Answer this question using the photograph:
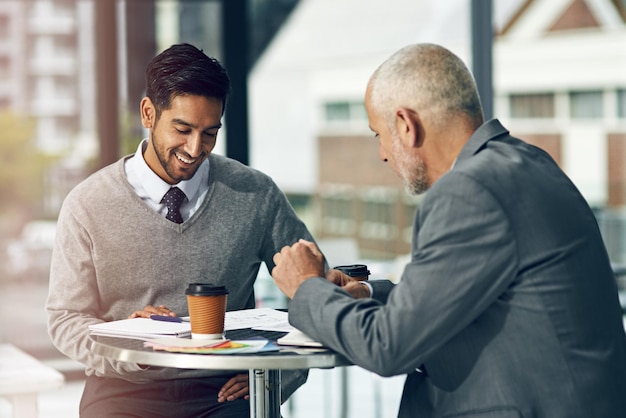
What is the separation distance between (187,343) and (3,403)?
3.17 m

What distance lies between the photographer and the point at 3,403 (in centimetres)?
464

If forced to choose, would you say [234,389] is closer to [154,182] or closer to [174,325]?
[174,325]

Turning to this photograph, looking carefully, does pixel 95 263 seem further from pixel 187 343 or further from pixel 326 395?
pixel 326 395

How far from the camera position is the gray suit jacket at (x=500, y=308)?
1.64 meters

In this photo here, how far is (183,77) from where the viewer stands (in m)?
2.21

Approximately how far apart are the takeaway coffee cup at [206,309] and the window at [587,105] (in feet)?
17.4

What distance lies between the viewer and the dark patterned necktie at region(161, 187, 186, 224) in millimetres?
2301

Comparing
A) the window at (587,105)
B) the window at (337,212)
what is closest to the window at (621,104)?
the window at (587,105)

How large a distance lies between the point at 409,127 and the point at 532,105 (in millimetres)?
4932

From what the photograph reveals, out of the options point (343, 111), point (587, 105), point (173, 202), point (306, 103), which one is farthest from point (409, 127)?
point (587, 105)

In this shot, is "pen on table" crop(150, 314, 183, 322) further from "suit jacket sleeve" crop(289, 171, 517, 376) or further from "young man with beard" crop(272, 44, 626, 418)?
"suit jacket sleeve" crop(289, 171, 517, 376)

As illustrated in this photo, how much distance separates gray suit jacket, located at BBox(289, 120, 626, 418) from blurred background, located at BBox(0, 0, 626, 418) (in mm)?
2536

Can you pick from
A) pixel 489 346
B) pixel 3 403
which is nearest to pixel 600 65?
pixel 3 403

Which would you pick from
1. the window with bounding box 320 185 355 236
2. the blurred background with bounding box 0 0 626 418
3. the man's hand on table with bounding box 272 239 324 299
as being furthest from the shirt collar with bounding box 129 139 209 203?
the window with bounding box 320 185 355 236
